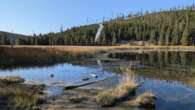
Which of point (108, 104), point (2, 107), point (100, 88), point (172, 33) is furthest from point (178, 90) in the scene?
point (172, 33)

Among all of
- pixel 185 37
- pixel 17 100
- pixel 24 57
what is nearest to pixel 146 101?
pixel 17 100

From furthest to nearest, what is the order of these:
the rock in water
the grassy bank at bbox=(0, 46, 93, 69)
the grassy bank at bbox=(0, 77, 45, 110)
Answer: the grassy bank at bbox=(0, 46, 93, 69) → the rock in water → the grassy bank at bbox=(0, 77, 45, 110)

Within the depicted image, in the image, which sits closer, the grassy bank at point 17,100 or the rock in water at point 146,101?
the grassy bank at point 17,100

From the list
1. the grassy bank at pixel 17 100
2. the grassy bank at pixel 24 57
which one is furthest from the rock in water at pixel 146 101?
the grassy bank at pixel 24 57

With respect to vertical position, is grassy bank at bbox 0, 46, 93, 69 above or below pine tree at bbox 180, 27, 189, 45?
below

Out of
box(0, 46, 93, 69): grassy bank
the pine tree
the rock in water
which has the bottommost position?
A: the rock in water

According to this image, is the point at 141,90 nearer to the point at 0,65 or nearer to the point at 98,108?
the point at 98,108

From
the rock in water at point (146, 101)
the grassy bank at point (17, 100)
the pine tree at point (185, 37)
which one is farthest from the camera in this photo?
the pine tree at point (185, 37)

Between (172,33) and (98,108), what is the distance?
560 feet

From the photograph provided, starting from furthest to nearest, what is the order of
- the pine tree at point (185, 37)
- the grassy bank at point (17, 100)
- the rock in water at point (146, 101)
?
the pine tree at point (185, 37)
the rock in water at point (146, 101)
the grassy bank at point (17, 100)

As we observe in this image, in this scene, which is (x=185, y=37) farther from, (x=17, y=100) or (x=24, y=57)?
(x=17, y=100)

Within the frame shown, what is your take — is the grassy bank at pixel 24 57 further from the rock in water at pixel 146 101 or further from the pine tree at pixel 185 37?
the pine tree at pixel 185 37

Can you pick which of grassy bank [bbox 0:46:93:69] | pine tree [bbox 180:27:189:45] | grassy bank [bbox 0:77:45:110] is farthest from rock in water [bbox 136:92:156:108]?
pine tree [bbox 180:27:189:45]

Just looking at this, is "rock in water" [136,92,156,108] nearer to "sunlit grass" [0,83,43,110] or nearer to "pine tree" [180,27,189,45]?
"sunlit grass" [0,83,43,110]
